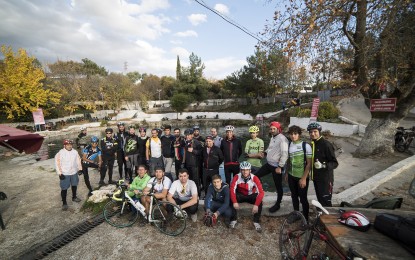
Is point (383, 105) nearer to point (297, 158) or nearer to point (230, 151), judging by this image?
point (297, 158)

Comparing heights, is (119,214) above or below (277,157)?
below

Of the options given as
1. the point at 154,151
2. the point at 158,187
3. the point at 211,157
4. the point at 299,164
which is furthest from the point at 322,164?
the point at 154,151

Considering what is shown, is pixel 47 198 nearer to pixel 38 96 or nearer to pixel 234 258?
pixel 234 258

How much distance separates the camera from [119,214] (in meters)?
5.34

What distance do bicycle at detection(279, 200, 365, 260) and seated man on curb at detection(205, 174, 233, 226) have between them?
1.30 meters

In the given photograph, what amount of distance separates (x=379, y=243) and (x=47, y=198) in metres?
8.54

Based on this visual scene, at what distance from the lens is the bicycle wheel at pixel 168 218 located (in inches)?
177

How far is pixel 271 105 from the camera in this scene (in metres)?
38.5

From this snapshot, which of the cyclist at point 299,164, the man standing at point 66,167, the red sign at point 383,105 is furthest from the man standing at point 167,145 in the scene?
the red sign at point 383,105

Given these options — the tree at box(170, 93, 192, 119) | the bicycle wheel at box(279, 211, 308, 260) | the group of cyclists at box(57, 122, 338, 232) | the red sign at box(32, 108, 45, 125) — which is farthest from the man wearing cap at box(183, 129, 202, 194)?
the tree at box(170, 93, 192, 119)

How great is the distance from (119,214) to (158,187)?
139 cm

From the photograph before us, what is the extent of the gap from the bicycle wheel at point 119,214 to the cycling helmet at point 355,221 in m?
4.29

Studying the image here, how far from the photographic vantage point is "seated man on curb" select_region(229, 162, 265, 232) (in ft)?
14.8

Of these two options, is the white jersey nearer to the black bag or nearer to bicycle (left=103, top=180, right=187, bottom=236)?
bicycle (left=103, top=180, right=187, bottom=236)
